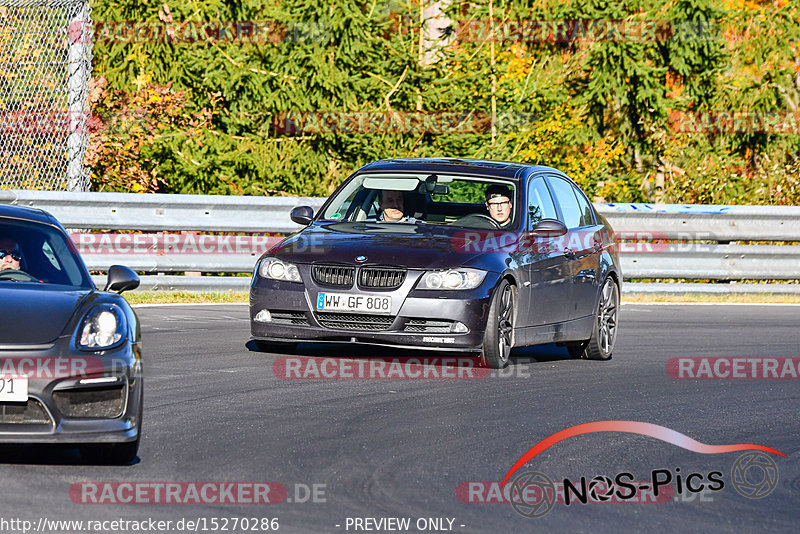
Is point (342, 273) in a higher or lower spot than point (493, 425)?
higher

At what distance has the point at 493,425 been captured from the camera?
817 centimetres

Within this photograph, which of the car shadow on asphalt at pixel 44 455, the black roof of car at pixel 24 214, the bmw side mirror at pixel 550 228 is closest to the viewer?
the car shadow on asphalt at pixel 44 455

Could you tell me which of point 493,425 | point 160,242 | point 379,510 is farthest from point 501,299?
point 160,242

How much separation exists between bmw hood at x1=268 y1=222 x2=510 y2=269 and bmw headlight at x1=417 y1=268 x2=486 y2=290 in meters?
0.05

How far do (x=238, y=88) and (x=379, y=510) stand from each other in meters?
14.2

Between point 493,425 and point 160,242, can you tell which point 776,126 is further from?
point 493,425

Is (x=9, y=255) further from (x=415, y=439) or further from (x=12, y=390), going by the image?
(x=415, y=439)

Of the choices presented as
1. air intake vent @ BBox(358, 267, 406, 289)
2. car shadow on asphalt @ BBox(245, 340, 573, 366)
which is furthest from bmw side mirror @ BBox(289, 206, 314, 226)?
air intake vent @ BBox(358, 267, 406, 289)

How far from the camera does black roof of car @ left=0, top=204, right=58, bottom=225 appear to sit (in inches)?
305

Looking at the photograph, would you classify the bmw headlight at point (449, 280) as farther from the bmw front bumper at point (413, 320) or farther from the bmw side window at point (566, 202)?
the bmw side window at point (566, 202)

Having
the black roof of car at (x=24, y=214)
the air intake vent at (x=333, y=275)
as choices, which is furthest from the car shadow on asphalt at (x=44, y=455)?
the air intake vent at (x=333, y=275)

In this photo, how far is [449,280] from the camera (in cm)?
1006

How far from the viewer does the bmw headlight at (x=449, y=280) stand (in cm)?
1005

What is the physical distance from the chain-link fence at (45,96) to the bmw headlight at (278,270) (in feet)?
19.5
